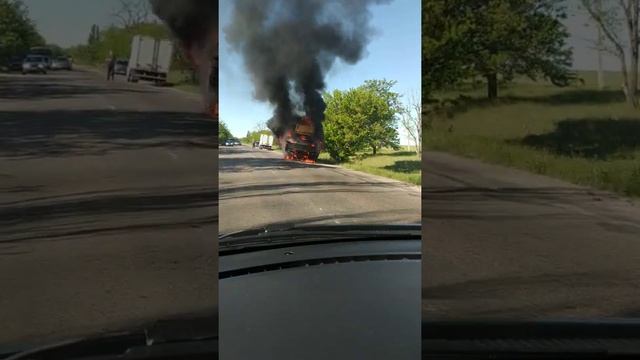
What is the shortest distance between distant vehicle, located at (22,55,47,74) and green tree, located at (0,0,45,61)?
0.04 metres

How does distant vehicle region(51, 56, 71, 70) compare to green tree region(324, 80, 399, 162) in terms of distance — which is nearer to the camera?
distant vehicle region(51, 56, 71, 70)

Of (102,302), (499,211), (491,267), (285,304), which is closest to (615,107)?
(499,211)

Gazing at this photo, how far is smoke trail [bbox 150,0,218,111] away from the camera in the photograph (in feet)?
8.04

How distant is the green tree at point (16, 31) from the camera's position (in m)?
2.39

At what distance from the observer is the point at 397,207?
4988 millimetres

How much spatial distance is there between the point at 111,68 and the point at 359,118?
3.70 metres

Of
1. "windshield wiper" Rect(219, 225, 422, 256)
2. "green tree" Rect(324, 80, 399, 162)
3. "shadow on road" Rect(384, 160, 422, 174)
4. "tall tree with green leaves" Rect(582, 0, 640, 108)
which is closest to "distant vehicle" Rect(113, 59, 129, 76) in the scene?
"windshield wiper" Rect(219, 225, 422, 256)

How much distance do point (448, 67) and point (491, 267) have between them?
0.95 metres

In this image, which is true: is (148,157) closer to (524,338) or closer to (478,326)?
(478,326)

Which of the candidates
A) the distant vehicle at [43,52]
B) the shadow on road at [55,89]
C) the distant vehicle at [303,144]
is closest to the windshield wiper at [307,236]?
the shadow on road at [55,89]

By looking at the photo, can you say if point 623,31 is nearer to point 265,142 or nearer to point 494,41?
point 494,41

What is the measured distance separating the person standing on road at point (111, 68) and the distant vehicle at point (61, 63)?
6.5 inches

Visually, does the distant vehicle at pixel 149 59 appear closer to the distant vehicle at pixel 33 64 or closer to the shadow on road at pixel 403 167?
the distant vehicle at pixel 33 64

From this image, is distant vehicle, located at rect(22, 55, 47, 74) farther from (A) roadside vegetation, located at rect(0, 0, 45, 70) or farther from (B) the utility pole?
(B) the utility pole
